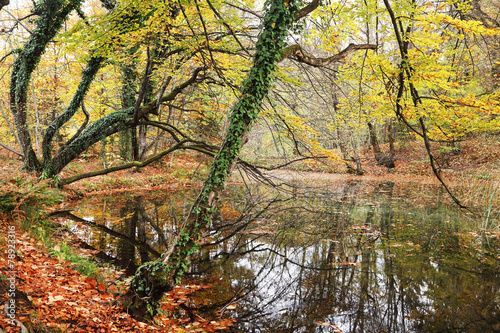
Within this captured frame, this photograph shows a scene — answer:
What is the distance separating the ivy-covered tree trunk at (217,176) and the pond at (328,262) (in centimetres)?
66

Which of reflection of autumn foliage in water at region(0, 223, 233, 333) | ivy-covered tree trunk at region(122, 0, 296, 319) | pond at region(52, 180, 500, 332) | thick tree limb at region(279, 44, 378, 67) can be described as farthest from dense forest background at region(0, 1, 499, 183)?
reflection of autumn foliage in water at region(0, 223, 233, 333)

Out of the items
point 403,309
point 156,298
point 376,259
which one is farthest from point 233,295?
point 376,259

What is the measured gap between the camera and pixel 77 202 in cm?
952

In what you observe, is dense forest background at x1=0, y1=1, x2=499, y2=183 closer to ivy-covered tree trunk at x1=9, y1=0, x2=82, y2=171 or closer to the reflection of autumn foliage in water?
ivy-covered tree trunk at x1=9, y1=0, x2=82, y2=171

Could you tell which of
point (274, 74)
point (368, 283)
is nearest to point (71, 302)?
point (274, 74)

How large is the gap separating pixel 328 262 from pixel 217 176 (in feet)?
9.97

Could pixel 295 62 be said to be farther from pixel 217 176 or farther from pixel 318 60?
pixel 217 176

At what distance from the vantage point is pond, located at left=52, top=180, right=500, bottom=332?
342 centimetres

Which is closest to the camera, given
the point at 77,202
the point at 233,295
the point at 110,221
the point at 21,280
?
the point at 21,280

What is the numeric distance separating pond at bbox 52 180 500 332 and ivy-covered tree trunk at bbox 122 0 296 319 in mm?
659

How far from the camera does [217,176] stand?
3316 mm

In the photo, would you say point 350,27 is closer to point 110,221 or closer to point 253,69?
point 253,69

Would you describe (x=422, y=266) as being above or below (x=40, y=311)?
below

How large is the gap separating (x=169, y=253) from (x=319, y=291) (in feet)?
7.64
